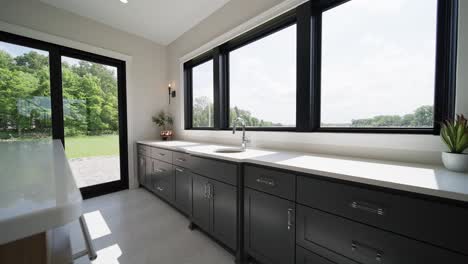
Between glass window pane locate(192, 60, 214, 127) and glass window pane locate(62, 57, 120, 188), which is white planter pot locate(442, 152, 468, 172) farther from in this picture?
glass window pane locate(62, 57, 120, 188)

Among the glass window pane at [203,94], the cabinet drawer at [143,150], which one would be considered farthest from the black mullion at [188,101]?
the cabinet drawer at [143,150]

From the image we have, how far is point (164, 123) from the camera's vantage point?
3.56 meters

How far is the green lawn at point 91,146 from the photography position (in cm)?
267

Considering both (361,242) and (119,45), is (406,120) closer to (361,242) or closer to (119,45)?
(361,242)

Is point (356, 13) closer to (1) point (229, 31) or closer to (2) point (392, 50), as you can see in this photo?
(2) point (392, 50)

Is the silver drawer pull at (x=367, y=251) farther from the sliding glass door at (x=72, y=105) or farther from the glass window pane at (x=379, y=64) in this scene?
the sliding glass door at (x=72, y=105)

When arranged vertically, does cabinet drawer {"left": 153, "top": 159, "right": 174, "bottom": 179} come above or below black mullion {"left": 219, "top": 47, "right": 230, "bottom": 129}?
below

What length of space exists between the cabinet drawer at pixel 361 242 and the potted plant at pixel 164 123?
109 inches

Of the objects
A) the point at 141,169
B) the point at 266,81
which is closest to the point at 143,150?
the point at 141,169

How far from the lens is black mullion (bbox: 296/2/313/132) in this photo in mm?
1662

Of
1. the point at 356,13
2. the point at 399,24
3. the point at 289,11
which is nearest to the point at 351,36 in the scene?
the point at 356,13

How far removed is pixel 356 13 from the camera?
148cm

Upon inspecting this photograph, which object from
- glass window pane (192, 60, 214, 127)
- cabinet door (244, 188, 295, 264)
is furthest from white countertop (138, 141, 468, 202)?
glass window pane (192, 60, 214, 127)

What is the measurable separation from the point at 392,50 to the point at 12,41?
394 cm
